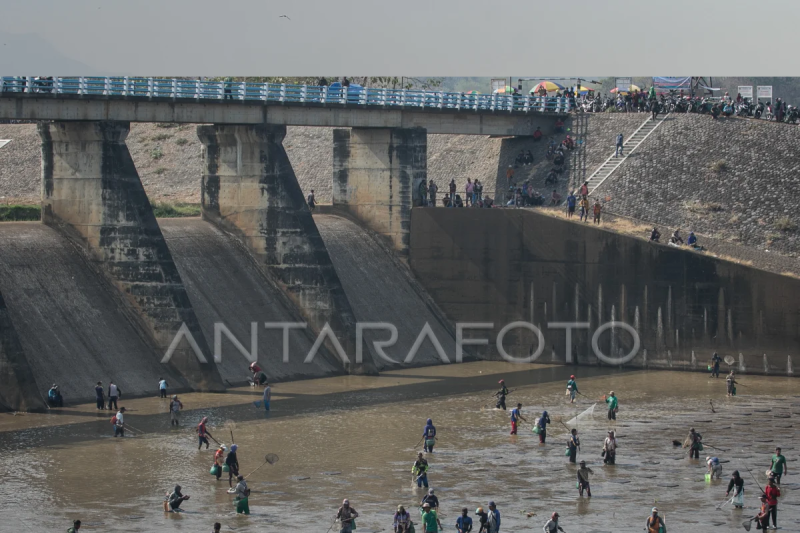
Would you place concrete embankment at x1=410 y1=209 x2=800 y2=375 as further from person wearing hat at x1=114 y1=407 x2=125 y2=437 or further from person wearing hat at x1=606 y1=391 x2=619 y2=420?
person wearing hat at x1=114 y1=407 x2=125 y2=437

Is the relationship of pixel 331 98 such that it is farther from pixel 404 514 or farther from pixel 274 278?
pixel 404 514

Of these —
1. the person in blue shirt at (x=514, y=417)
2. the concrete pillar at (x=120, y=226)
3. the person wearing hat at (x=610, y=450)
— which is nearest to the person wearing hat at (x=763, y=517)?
the person wearing hat at (x=610, y=450)

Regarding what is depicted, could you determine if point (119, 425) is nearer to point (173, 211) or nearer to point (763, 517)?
point (763, 517)

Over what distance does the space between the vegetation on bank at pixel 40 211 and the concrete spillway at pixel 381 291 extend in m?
9.48

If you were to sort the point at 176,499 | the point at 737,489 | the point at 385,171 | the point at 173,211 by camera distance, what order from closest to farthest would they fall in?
the point at 176,499
the point at 737,489
the point at 385,171
the point at 173,211

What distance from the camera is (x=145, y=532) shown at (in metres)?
32.5

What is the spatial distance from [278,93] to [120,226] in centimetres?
1302

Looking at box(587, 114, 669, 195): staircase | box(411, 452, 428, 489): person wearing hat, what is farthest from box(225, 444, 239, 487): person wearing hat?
box(587, 114, 669, 195): staircase

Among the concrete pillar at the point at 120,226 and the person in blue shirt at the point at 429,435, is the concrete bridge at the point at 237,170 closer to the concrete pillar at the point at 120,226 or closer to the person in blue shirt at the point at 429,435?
the concrete pillar at the point at 120,226

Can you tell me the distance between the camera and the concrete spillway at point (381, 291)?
63.4 m

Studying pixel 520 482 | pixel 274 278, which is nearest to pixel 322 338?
pixel 274 278

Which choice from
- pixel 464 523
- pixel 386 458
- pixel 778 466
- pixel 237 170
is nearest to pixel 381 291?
pixel 237 170

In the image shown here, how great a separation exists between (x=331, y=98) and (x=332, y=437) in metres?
25.2

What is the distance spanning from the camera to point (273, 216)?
6222 cm
